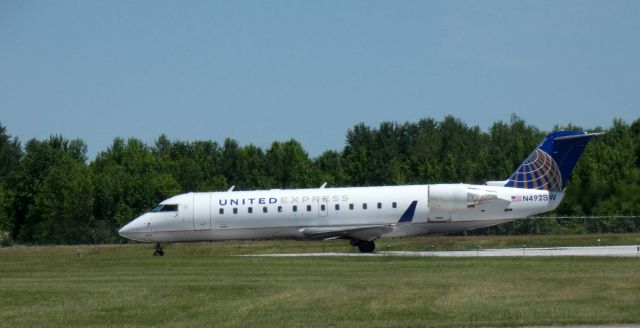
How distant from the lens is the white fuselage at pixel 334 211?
44.0 meters

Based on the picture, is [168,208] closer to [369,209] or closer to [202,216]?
[202,216]

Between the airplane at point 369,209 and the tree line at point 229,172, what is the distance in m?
1.71

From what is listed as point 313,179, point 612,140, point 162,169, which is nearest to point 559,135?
point 612,140

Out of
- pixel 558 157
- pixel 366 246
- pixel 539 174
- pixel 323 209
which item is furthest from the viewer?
pixel 323 209

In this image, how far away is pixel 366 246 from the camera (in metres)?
45.1

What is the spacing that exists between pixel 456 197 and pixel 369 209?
365 centimetres

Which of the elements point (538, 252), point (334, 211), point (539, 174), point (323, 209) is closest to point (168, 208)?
point (323, 209)

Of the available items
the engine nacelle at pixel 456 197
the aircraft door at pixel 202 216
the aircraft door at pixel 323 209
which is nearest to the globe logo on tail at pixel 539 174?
the engine nacelle at pixel 456 197

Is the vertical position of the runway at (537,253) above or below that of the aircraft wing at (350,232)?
below

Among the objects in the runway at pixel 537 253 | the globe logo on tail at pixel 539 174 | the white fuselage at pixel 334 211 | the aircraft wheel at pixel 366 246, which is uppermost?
the globe logo on tail at pixel 539 174

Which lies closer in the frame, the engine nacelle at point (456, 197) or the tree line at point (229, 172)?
the engine nacelle at point (456, 197)

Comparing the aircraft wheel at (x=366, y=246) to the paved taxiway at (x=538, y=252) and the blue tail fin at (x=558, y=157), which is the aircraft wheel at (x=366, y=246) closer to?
the paved taxiway at (x=538, y=252)

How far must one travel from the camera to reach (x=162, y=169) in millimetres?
92250

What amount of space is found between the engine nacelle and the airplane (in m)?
0.04
